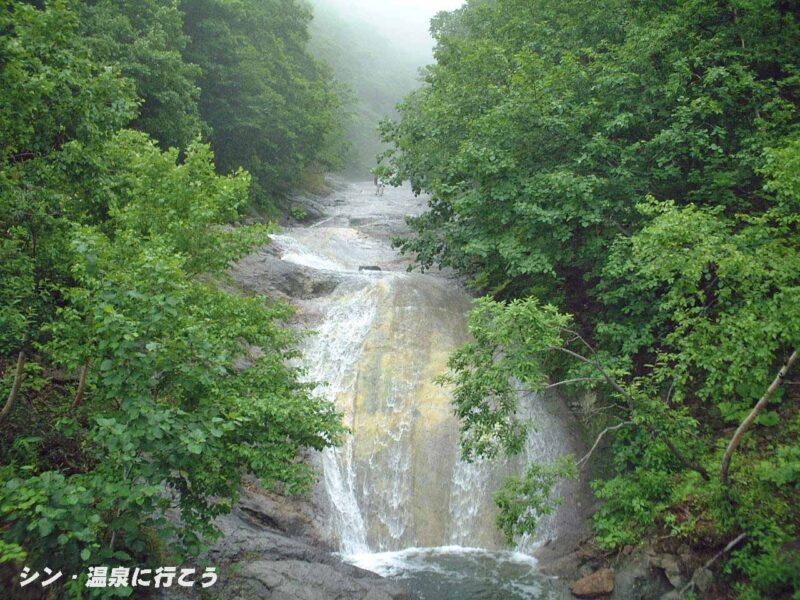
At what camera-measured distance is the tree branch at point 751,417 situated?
6645mm

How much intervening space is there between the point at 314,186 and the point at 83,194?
Answer: 28.3m

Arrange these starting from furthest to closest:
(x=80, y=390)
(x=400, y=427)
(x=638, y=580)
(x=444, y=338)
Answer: (x=444, y=338), (x=400, y=427), (x=638, y=580), (x=80, y=390)

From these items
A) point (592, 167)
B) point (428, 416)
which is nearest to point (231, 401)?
point (428, 416)

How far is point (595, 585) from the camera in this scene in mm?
8953

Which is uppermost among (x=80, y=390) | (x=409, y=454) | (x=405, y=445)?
(x=80, y=390)

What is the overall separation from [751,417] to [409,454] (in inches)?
259

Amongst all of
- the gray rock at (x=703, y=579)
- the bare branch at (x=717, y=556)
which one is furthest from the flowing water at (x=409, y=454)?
the gray rock at (x=703, y=579)

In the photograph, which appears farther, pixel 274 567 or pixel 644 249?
pixel 274 567

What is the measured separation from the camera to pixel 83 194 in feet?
25.5

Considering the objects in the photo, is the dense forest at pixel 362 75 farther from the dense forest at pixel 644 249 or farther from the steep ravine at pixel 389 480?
the dense forest at pixel 644 249

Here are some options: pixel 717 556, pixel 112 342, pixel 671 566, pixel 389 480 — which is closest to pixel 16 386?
pixel 112 342

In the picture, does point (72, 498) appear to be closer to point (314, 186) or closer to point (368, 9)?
point (314, 186)

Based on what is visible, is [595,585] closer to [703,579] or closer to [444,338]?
[703,579]

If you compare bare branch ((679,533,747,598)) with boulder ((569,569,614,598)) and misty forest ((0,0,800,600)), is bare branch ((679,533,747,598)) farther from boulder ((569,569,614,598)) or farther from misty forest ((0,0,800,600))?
boulder ((569,569,614,598))
